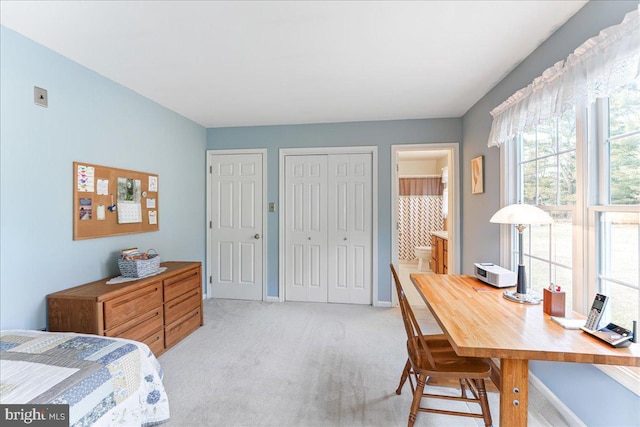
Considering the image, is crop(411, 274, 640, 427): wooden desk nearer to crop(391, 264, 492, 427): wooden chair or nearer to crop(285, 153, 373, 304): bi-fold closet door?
crop(391, 264, 492, 427): wooden chair

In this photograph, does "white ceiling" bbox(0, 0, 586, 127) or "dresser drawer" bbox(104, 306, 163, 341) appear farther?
"dresser drawer" bbox(104, 306, 163, 341)

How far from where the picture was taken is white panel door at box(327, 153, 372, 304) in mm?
3637

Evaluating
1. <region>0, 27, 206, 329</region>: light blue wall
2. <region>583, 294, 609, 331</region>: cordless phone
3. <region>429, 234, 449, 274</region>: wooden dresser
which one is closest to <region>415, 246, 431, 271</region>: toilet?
<region>429, 234, 449, 274</region>: wooden dresser

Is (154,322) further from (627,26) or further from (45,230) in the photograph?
(627,26)

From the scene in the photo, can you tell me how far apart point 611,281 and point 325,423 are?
1.75 metres

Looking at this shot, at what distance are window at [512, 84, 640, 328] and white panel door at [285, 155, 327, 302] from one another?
2.35 meters

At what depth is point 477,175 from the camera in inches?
113

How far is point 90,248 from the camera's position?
2271 millimetres

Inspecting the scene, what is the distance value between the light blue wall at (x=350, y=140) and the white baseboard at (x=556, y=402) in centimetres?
177

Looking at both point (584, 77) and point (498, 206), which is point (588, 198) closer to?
point (584, 77)

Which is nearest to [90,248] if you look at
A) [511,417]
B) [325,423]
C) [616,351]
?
[325,423]

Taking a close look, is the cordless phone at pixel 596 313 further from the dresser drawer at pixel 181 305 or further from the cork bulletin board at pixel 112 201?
the cork bulletin board at pixel 112 201

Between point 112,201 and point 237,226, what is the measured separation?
160 centimetres

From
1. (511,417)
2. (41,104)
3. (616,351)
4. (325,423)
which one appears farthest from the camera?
(41,104)
